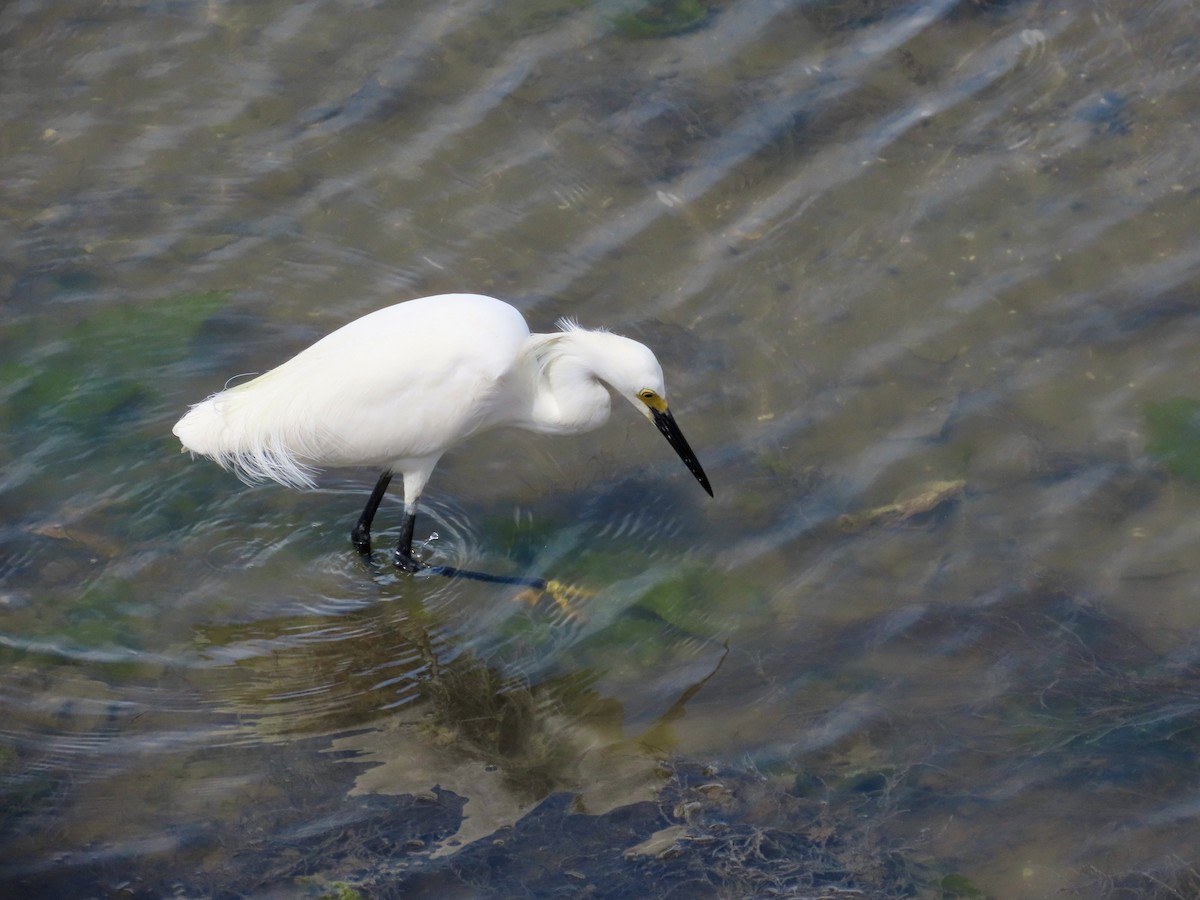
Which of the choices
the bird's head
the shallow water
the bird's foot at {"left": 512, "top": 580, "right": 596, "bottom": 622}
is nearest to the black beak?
the bird's head

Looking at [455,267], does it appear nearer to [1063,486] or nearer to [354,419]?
[354,419]

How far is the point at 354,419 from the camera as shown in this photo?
4.98 metres

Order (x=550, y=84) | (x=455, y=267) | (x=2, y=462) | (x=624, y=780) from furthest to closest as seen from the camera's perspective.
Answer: (x=550, y=84)
(x=455, y=267)
(x=2, y=462)
(x=624, y=780)

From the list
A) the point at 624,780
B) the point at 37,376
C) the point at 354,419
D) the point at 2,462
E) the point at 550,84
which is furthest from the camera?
the point at 550,84

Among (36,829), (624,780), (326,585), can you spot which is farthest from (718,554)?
(36,829)

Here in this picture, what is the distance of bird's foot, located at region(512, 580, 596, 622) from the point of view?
4.98 meters

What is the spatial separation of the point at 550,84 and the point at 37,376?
3036 mm

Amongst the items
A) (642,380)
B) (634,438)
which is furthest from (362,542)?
(642,380)

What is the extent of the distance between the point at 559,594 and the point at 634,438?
101cm

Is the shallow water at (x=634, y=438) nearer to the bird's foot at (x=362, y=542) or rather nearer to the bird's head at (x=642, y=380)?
the bird's foot at (x=362, y=542)

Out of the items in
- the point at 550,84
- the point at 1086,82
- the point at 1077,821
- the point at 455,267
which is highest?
the point at 550,84

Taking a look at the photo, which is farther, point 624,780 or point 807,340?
point 807,340

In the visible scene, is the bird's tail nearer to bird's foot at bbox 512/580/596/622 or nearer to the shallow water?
the shallow water

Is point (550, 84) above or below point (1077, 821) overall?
above
